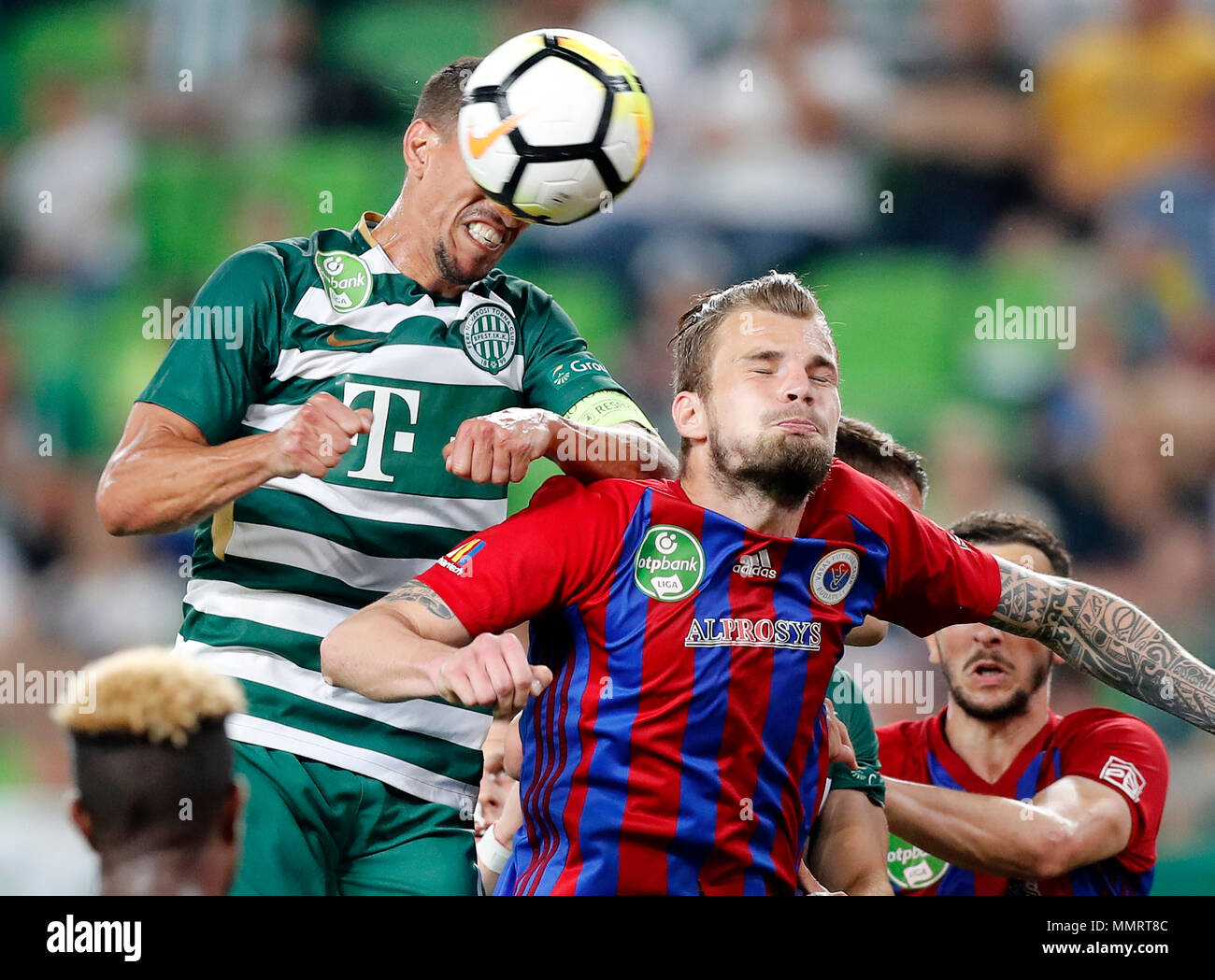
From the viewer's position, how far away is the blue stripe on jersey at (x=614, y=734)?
2855 millimetres

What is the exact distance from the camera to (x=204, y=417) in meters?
3.26

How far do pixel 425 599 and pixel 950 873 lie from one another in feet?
7.53

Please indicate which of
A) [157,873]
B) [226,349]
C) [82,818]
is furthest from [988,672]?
[82,818]

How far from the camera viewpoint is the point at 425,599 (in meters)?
2.77

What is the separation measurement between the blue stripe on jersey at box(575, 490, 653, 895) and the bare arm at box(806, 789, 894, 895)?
811mm

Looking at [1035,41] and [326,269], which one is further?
[1035,41]

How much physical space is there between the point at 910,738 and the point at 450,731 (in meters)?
1.80

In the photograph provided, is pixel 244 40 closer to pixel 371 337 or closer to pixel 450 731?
pixel 371 337

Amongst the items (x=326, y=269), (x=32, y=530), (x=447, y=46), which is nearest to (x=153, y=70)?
(x=447, y=46)

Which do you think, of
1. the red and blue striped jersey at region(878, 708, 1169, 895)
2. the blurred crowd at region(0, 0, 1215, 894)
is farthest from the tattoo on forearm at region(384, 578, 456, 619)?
the blurred crowd at region(0, 0, 1215, 894)

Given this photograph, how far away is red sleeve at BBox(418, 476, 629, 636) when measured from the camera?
2.79 metres

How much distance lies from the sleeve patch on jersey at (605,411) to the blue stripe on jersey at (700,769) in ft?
2.13

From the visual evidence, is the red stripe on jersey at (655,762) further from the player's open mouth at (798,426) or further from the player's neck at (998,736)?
the player's neck at (998,736)

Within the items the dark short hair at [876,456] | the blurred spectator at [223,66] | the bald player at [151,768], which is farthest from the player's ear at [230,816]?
the blurred spectator at [223,66]
